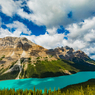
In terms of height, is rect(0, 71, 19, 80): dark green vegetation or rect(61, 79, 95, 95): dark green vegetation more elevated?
rect(0, 71, 19, 80): dark green vegetation

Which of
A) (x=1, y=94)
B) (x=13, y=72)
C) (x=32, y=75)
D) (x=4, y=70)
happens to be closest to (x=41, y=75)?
(x=32, y=75)

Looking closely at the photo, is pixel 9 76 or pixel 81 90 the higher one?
pixel 81 90

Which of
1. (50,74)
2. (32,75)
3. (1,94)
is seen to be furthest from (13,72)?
(1,94)

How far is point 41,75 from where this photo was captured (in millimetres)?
184750

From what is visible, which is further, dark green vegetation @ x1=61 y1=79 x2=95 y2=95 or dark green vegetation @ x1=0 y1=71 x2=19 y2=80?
dark green vegetation @ x1=0 y1=71 x2=19 y2=80

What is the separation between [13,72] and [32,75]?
53.0 metres

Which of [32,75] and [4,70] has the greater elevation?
[4,70]

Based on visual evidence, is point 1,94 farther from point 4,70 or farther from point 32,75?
point 4,70

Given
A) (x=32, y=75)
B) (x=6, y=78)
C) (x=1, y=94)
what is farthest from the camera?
(x=32, y=75)

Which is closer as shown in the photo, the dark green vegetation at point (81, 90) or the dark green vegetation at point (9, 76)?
the dark green vegetation at point (81, 90)

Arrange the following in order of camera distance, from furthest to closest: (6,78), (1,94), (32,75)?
(32,75)
(6,78)
(1,94)

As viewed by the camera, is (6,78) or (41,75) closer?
(6,78)

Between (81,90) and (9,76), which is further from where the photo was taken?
(9,76)

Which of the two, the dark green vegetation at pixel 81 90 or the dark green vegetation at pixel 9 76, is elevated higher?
the dark green vegetation at pixel 9 76
